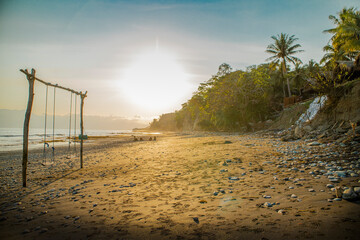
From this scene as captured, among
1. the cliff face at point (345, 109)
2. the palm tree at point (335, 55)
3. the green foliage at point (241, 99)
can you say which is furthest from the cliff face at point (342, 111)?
the palm tree at point (335, 55)

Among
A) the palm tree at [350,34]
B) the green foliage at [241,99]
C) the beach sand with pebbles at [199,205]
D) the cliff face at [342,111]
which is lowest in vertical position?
the beach sand with pebbles at [199,205]

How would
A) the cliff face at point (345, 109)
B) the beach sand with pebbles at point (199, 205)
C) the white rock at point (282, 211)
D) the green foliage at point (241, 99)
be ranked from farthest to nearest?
the green foliage at point (241, 99), the cliff face at point (345, 109), the white rock at point (282, 211), the beach sand with pebbles at point (199, 205)

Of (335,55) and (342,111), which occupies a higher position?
(335,55)

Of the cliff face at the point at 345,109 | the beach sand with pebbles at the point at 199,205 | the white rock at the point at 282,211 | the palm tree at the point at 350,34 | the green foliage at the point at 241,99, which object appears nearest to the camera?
the beach sand with pebbles at the point at 199,205

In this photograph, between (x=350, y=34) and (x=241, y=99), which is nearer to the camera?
(x=350, y=34)

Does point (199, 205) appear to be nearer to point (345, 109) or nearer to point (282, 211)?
point (282, 211)

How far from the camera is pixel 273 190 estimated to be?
406 cm

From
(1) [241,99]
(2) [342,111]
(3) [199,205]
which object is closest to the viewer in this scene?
(3) [199,205]

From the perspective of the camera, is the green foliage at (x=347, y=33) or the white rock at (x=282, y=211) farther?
the green foliage at (x=347, y=33)

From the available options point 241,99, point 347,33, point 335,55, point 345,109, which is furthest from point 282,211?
point 335,55

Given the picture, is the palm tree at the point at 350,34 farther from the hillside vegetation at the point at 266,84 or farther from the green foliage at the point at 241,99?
the green foliage at the point at 241,99

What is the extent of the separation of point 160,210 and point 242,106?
2743 centimetres

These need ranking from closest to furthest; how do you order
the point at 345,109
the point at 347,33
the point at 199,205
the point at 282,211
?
the point at 282,211 < the point at 199,205 < the point at 345,109 < the point at 347,33

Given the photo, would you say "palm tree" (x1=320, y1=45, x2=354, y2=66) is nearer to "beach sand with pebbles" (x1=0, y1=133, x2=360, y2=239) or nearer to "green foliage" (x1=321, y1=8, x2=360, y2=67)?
"green foliage" (x1=321, y1=8, x2=360, y2=67)
